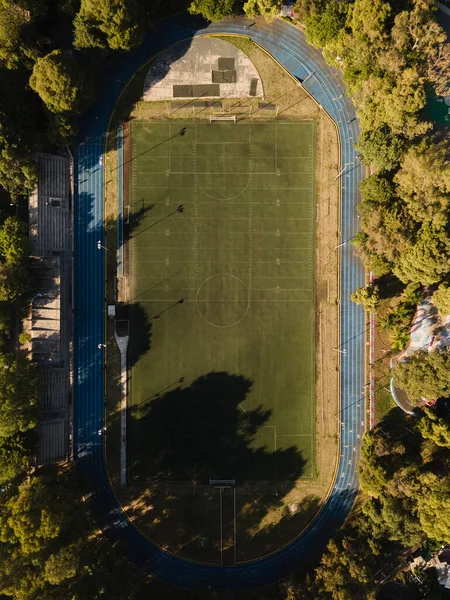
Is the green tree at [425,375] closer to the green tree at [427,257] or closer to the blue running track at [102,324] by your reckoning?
the blue running track at [102,324]

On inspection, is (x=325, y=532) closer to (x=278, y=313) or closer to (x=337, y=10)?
(x=278, y=313)

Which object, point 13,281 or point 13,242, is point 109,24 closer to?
point 13,242

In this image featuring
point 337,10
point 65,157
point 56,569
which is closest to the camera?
point 56,569

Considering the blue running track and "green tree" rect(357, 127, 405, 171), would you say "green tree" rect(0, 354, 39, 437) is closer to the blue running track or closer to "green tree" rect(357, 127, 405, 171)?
the blue running track

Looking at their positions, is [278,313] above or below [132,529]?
above

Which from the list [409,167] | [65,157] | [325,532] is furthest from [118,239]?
[325,532]

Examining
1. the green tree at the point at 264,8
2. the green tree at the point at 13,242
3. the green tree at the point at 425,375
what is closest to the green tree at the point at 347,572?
the green tree at the point at 425,375

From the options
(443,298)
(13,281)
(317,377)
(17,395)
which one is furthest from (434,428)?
(13,281)
